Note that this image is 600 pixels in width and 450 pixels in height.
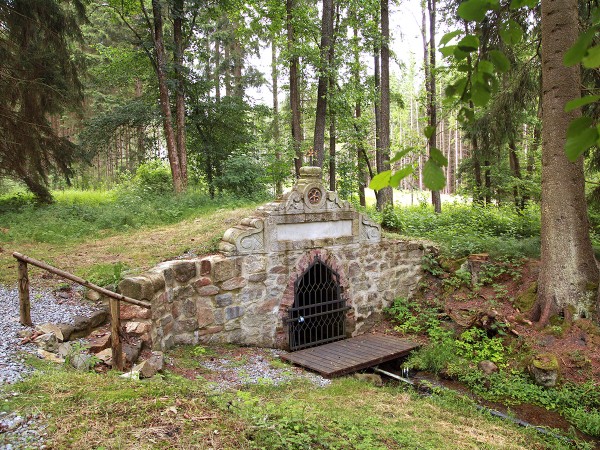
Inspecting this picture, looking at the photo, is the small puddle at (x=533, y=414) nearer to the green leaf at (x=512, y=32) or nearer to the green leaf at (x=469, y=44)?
the green leaf at (x=512, y=32)

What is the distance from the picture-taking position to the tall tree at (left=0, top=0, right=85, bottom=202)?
34.4ft

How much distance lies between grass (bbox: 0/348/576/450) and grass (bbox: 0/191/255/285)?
9.74ft

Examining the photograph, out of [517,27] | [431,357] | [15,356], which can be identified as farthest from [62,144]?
[517,27]

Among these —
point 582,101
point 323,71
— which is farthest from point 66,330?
point 323,71

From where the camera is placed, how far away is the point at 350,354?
24.4 ft

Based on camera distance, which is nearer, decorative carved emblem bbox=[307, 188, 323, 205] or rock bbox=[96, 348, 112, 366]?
rock bbox=[96, 348, 112, 366]

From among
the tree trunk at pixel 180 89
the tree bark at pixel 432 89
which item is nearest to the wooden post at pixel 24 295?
the tree trunk at pixel 180 89

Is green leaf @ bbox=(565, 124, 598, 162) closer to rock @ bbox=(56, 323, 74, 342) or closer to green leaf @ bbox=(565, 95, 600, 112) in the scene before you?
green leaf @ bbox=(565, 95, 600, 112)

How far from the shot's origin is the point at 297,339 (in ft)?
26.0

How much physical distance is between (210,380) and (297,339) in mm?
2760

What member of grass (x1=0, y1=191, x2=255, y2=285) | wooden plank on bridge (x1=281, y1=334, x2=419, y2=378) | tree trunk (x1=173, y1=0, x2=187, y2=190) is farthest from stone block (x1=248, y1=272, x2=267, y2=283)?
tree trunk (x1=173, y1=0, x2=187, y2=190)

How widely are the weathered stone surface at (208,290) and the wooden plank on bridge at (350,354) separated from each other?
5.05 ft

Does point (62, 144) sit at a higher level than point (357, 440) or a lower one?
higher

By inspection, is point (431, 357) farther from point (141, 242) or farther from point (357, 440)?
point (141, 242)
